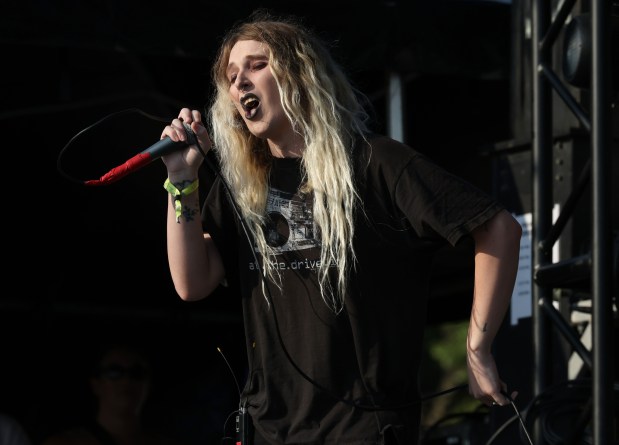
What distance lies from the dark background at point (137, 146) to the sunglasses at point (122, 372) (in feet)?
0.41

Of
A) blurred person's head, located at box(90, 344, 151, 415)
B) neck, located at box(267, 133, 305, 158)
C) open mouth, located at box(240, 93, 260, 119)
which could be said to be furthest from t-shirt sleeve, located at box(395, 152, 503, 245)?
blurred person's head, located at box(90, 344, 151, 415)

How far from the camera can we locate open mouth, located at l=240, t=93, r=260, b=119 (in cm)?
249

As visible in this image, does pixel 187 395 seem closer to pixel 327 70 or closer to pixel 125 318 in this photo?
pixel 125 318

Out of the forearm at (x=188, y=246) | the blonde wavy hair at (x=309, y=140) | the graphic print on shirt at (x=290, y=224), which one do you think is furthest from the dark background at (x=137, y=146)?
the graphic print on shirt at (x=290, y=224)

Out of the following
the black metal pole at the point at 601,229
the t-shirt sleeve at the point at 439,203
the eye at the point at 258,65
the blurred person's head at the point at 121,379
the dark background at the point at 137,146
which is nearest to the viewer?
the t-shirt sleeve at the point at 439,203

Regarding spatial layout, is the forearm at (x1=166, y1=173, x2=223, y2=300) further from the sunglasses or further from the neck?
the sunglasses

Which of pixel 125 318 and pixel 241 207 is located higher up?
pixel 241 207

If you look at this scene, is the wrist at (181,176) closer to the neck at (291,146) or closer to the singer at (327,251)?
the singer at (327,251)

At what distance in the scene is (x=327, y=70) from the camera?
8.54 feet

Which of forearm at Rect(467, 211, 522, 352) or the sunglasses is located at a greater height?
forearm at Rect(467, 211, 522, 352)

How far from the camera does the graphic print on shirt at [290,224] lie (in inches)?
95.9

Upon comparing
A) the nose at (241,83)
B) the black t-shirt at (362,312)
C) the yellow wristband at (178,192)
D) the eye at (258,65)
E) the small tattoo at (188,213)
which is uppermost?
the eye at (258,65)

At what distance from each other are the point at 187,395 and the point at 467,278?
184 centimetres

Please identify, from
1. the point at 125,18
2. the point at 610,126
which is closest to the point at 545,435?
the point at 610,126
